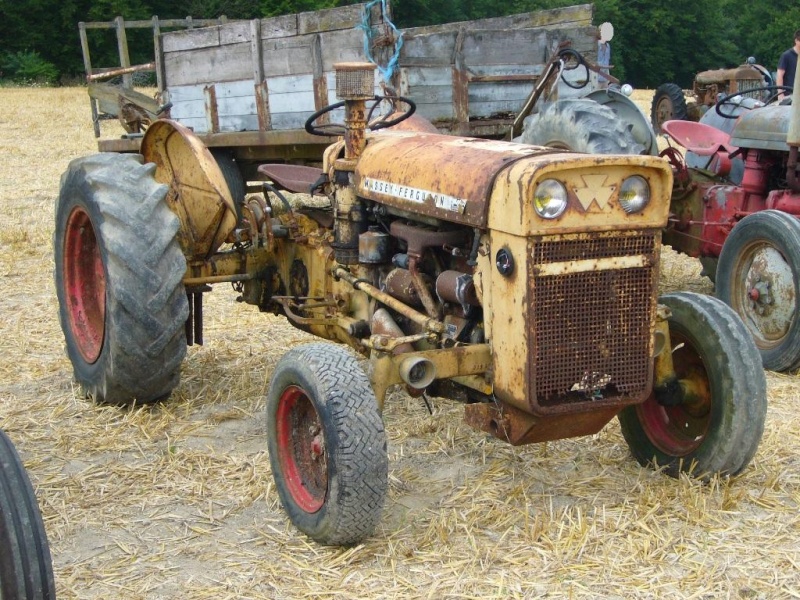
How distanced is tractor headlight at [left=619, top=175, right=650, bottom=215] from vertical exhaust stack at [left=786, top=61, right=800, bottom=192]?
281cm

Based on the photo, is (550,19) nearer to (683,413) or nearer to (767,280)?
(767,280)

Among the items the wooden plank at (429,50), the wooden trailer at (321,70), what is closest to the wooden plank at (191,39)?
the wooden trailer at (321,70)

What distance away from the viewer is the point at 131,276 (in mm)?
4172

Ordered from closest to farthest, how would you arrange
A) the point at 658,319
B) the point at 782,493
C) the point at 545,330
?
the point at 545,330 < the point at 658,319 < the point at 782,493

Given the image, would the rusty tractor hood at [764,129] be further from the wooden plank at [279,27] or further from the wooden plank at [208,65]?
the wooden plank at [208,65]

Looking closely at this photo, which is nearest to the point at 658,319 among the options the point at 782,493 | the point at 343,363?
the point at 782,493

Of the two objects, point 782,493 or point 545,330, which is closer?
point 545,330

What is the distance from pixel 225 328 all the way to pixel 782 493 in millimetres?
3649

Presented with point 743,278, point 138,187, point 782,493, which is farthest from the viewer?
point 743,278

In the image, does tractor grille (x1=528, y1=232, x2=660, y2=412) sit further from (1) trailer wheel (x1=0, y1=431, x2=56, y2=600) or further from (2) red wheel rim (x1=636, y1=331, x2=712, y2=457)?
(1) trailer wheel (x1=0, y1=431, x2=56, y2=600)

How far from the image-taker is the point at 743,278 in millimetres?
5719

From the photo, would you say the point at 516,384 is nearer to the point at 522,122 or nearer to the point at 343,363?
the point at 343,363

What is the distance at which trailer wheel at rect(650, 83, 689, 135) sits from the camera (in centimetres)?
1266

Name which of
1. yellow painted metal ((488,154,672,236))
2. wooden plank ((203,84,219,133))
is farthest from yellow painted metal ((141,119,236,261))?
wooden plank ((203,84,219,133))
